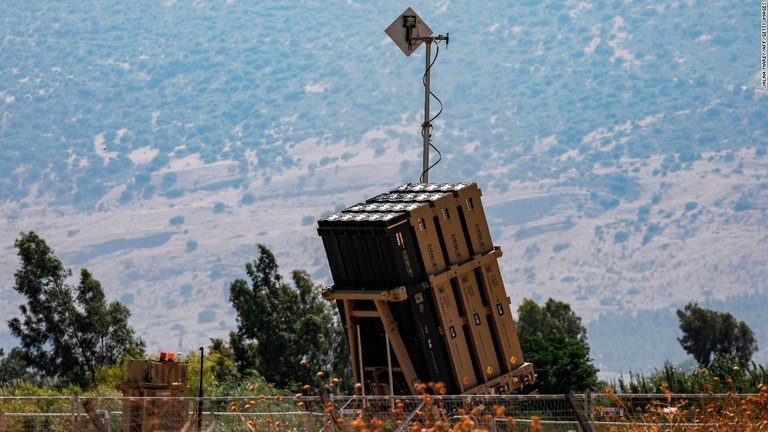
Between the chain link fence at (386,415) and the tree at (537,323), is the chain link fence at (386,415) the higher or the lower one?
the lower one

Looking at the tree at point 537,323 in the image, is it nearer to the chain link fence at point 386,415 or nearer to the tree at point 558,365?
the tree at point 558,365

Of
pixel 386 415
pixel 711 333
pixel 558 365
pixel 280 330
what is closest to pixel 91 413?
pixel 386 415

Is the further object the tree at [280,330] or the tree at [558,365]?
the tree at [280,330]

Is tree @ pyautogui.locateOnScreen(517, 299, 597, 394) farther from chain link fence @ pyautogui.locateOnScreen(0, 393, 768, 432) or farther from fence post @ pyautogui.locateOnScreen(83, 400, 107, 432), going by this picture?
fence post @ pyautogui.locateOnScreen(83, 400, 107, 432)

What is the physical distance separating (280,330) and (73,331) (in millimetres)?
8499

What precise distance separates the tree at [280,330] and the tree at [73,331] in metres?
4.66

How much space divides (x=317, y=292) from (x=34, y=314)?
13.1 metres

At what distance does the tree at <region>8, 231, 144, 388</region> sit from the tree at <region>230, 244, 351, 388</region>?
466cm

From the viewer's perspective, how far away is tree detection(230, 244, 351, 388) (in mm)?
56844

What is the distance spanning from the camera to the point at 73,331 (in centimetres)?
5747

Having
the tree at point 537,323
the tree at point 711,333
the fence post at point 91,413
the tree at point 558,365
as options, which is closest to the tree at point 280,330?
the tree at point 558,365

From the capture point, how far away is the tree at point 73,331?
5603cm

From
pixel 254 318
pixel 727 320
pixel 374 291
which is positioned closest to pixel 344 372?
pixel 254 318

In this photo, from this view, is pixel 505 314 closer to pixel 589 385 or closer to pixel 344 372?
pixel 589 385
